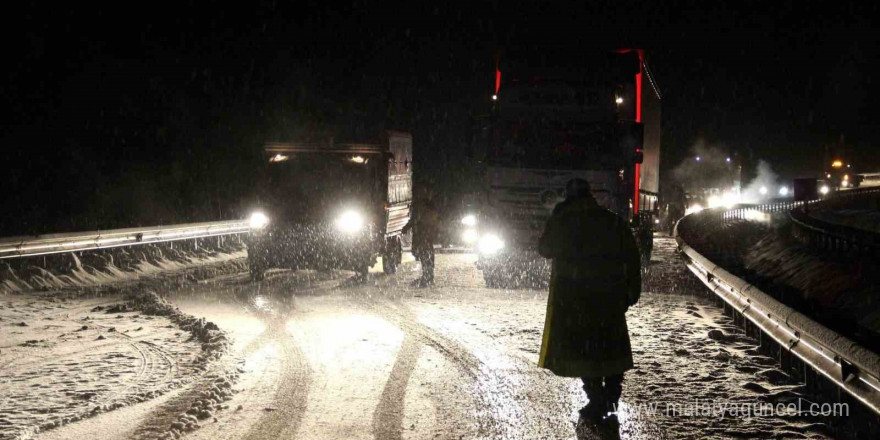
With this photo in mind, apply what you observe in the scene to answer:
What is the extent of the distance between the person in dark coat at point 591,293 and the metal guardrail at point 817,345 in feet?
4.57

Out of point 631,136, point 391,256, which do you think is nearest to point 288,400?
point 631,136

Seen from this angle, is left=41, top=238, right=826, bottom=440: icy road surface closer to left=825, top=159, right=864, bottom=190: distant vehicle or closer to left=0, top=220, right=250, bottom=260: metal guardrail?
left=0, top=220, right=250, bottom=260: metal guardrail

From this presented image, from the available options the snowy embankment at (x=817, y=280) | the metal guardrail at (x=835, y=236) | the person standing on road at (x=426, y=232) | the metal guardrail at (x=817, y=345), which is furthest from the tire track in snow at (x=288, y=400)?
the metal guardrail at (x=835, y=236)

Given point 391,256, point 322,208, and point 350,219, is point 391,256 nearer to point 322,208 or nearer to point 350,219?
point 350,219

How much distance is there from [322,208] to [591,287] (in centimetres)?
1091

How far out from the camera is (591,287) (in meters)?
5.95

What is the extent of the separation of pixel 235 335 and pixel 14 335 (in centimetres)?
262

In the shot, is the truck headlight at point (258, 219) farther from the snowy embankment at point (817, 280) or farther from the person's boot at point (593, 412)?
the person's boot at point (593, 412)

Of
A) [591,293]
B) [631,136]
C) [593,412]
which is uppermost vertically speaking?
[631,136]

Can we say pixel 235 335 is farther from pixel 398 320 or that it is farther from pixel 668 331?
pixel 668 331

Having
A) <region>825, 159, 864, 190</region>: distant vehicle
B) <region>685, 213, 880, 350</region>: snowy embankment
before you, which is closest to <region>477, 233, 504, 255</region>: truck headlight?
<region>685, 213, 880, 350</region>: snowy embankment

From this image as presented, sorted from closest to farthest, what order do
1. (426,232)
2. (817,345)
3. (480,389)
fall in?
(817,345)
(480,389)
(426,232)

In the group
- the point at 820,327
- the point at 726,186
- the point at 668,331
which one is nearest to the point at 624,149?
the point at 668,331

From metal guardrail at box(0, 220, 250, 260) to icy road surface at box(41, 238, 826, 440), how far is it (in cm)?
327
